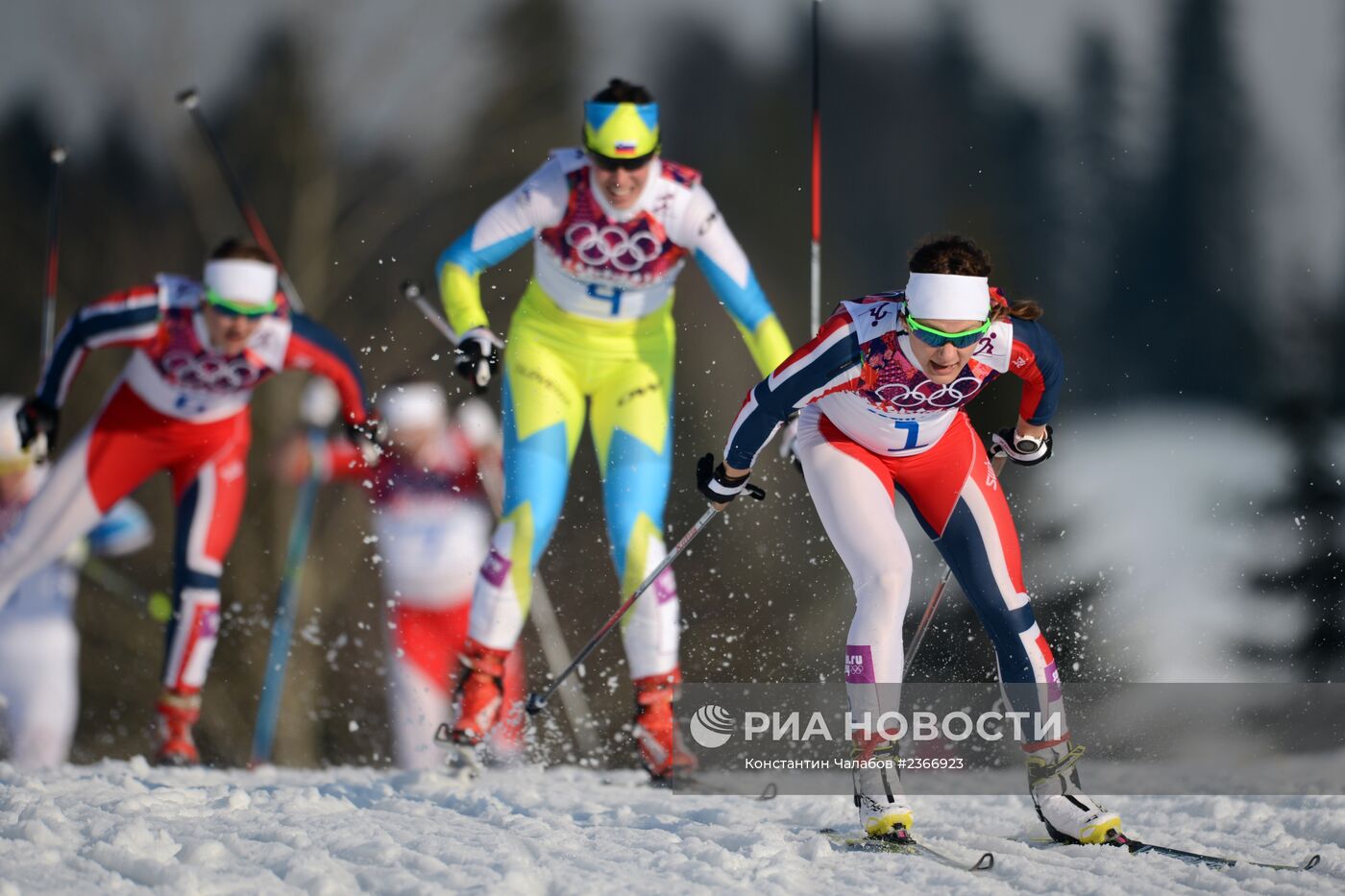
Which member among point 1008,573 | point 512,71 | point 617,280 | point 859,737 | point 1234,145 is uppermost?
point 512,71

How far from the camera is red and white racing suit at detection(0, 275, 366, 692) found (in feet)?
17.3

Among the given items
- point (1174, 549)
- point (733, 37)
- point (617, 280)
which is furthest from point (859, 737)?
point (733, 37)

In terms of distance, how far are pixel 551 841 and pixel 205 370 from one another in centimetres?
250

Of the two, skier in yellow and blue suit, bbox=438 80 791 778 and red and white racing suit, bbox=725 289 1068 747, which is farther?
skier in yellow and blue suit, bbox=438 80 791 778

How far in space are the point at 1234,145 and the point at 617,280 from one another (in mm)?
8647

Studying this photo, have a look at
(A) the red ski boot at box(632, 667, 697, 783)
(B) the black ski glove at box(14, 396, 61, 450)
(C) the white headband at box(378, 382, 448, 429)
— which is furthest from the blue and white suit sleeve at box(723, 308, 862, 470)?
(C) the white headband at box(378, 382, 448, 429)

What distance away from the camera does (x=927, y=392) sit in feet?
12.2

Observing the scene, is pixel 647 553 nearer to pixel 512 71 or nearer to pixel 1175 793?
pixel 1175 793

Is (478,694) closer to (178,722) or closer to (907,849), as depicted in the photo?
(178,722)

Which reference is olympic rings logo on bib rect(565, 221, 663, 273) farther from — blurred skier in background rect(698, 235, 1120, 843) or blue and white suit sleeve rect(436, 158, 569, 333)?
blurred skier in background rect(698, 235, 1120, 843)

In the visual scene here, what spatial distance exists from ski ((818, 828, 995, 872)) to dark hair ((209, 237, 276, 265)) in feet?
9.42

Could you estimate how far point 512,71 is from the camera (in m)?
13.4

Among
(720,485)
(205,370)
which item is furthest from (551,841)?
(205,370)

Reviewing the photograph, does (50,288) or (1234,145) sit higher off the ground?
(1234,145)
